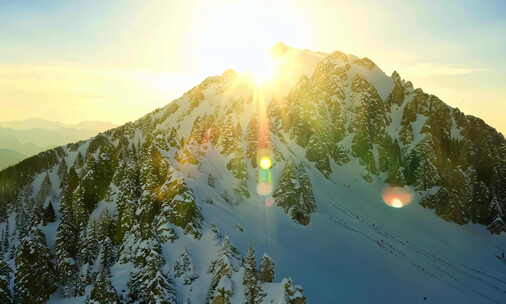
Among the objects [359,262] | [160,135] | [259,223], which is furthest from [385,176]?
[160,135]

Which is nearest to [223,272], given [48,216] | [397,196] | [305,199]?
[305,199]

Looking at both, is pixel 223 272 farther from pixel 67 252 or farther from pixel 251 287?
pixel 67 252

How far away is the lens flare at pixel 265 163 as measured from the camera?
89.3 metres

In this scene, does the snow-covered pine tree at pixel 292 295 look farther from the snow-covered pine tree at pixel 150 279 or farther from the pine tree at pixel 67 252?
the pine tree at pixel 67 252

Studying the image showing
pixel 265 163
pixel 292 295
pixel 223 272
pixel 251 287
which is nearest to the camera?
pixel 292 295

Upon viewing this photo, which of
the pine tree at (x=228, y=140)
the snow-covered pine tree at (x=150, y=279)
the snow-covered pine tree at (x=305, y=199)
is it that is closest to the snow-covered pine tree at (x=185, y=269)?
the snow-covered pine tree at (x=150, y=279)

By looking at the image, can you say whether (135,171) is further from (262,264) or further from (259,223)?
(262,264)

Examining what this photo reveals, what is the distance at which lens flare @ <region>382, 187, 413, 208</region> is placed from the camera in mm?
96812

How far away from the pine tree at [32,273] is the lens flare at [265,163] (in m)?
49.4

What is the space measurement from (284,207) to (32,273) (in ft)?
152

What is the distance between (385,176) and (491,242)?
3038 centimetres

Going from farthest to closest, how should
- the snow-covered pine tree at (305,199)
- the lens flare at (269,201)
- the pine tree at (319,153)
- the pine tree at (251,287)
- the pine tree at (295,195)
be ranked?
the pine tree at (319,153) < the lens flare at (269,201) < the pine tree at (295,195) < the snow-covered pine tree at (305,199) < the pine tree at (251,287)

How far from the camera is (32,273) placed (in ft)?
176

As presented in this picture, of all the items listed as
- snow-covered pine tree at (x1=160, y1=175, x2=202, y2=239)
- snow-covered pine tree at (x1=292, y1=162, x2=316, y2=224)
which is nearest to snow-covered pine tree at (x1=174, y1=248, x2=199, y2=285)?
snow-covered pine tree at (x1=160, y1=175, x2=202, y2=239)
